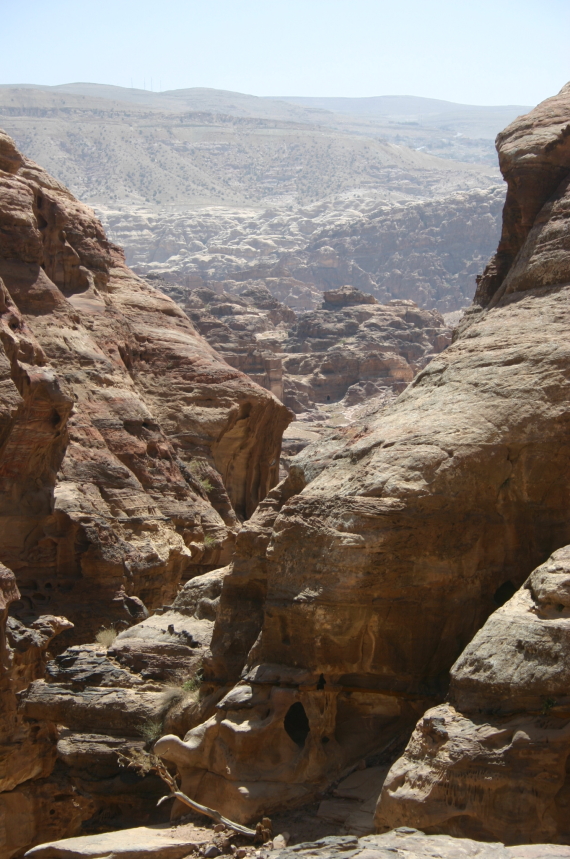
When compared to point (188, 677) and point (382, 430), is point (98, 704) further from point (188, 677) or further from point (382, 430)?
point (382, 430)

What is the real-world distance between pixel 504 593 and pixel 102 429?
53.2 ft

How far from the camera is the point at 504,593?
1229cm

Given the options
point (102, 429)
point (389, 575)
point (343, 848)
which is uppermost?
point (389, 575)

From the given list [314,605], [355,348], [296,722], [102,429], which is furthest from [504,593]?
[355,348]

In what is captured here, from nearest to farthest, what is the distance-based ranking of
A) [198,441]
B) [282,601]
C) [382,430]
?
[282,601]
[382,430]
[198,441]

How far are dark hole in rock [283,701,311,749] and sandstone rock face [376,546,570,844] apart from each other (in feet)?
7.82

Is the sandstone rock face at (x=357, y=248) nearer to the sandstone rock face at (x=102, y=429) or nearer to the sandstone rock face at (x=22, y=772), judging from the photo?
the sandstone rock face at (x=102, y=429)

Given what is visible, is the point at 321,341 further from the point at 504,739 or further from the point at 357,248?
the point at 357,248

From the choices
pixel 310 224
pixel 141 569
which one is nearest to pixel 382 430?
pixel 141 569

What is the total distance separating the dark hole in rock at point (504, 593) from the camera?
12.2 metres

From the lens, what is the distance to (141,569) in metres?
24.0

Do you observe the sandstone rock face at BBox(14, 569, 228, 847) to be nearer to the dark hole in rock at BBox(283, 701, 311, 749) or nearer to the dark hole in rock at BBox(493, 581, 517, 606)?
the dark hole in rock at BBox(283, 701, 311, 749)

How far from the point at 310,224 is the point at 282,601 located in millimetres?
183100

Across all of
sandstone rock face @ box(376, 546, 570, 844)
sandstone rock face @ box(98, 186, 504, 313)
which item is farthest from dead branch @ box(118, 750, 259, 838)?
sandstone rock face @ box(98, 186, 504, 313)
